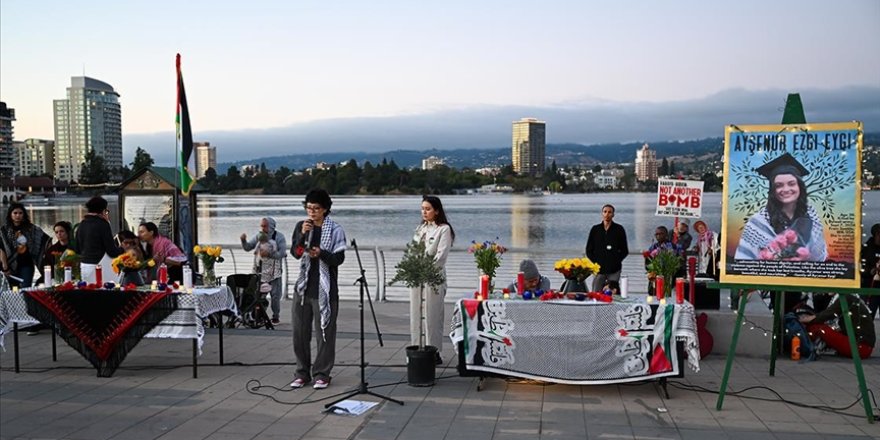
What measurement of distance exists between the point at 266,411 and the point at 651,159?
68.9m

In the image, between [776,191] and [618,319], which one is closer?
[776,191]

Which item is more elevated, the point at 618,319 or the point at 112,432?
the point at 618,319

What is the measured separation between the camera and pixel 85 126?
60.3m

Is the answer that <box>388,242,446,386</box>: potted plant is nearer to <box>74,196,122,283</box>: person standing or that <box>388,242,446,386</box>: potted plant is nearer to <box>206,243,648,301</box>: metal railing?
<box>206,243,648,301</box>: metal railing

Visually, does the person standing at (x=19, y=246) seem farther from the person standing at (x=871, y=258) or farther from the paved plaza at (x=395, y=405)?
the person standing at (x=871, y=258)

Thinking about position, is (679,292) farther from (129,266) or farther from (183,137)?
(183,137)

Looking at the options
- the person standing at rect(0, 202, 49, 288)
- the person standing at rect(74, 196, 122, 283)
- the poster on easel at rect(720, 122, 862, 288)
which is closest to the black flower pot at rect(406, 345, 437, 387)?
the poster on easel at rect(720, 122, 862, 288)

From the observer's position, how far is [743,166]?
243 inches

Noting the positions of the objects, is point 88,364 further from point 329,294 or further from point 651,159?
point 651,159

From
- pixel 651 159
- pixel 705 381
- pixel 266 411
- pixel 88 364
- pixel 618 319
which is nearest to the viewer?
pixel 266 411

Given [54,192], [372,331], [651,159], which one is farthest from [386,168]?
[372,331]

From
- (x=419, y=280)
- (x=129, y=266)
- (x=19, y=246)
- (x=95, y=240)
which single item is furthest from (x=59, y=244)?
(x=419, y=280)

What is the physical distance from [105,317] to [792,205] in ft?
21.1

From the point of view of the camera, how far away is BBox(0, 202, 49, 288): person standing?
978 cm
